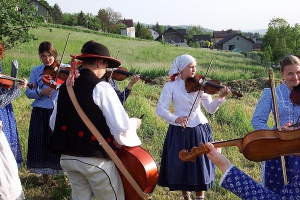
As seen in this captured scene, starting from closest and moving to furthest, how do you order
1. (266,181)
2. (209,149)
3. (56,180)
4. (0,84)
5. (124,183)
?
(209,149) < (124,183) < (266,181) < (0,84) < (56,180)

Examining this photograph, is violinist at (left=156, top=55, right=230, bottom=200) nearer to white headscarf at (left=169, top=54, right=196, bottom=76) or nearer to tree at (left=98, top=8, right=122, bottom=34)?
white headscarf at (left=169, top=54, right=196, bottom=76)

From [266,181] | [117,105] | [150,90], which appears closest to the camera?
[117,105]

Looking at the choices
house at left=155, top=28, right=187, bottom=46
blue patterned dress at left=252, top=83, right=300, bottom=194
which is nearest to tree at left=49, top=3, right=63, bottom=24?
house at left=155, top=28, right=187, bottom=46

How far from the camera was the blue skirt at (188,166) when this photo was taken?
3736 mm

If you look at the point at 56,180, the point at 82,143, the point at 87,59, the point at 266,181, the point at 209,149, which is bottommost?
the point at 56,180

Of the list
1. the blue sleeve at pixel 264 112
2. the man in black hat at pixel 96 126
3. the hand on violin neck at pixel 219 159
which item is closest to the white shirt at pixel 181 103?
the blue sleeve at pixel 264 112

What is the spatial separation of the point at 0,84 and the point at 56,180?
152cm

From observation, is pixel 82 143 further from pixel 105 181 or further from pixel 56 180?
pixel 56 180

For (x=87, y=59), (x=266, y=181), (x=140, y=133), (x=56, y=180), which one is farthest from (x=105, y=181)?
(x=140, y=133)

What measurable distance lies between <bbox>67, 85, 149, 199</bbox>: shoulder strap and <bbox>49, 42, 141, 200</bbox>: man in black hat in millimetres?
30

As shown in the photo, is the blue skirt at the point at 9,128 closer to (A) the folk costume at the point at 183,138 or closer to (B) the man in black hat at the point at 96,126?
(B) the man in black hat at the point at 96,126

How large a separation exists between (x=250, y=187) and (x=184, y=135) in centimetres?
190

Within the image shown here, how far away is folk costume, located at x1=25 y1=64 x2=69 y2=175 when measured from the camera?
14.2ft

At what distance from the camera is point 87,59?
275cm
